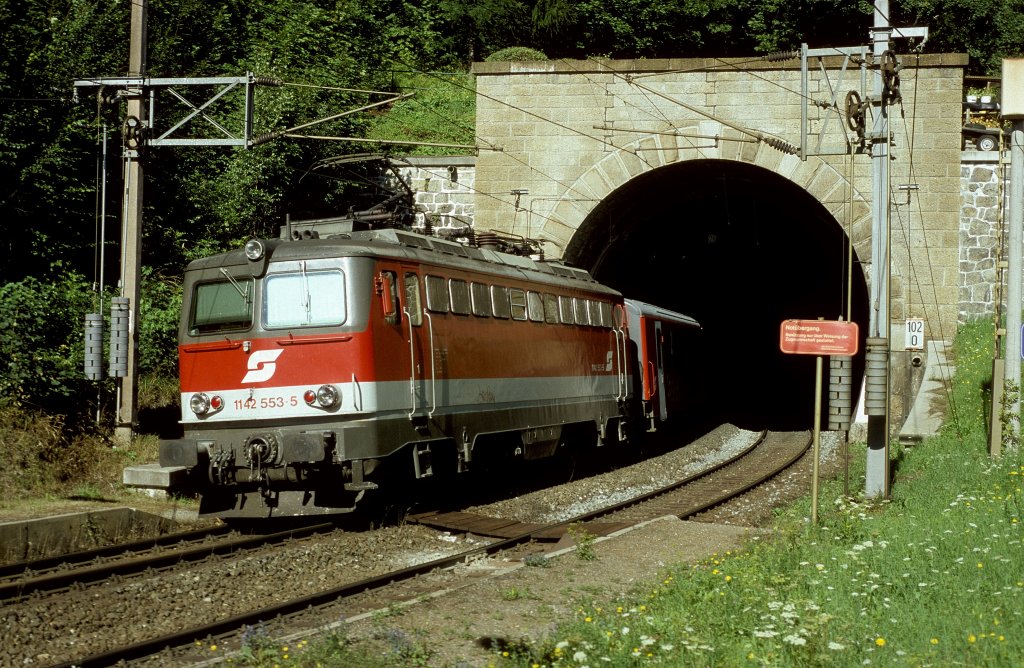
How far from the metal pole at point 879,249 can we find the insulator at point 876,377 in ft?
0.41

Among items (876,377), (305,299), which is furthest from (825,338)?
(305,299)

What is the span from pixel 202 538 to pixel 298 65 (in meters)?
19.8

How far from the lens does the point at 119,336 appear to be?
50.7ft

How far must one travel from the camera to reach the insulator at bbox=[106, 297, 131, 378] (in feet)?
50.6

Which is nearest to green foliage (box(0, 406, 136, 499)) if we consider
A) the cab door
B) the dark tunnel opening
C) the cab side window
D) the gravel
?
the gravel

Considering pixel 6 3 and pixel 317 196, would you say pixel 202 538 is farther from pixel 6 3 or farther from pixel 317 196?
pixel 317 196

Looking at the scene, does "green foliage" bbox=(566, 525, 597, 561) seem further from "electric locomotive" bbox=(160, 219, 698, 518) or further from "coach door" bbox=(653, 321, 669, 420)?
"coach door" bbox=(653, 321, 669, 420)

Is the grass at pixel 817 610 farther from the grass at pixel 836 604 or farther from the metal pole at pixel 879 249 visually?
the metal pole at pixel 879 249

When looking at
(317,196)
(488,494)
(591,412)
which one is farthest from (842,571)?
(317,196)

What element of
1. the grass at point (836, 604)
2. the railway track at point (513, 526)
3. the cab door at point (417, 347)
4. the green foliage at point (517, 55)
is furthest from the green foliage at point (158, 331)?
the green foliage at point (517, 55)

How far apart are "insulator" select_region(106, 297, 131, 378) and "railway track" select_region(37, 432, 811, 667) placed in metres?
4.94

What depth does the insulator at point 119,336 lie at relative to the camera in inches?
607

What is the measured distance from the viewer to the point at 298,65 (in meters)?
30.0

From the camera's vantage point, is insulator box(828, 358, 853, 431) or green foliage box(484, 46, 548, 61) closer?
insulator box(828, 358, 853, 431)
